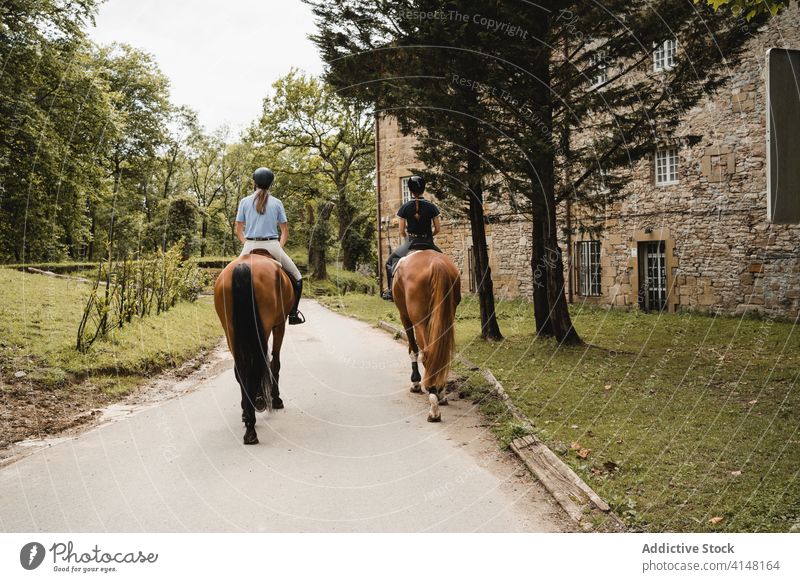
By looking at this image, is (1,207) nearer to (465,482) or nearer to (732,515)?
(465,482)

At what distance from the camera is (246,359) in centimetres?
510

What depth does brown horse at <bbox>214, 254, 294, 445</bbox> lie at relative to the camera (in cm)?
505

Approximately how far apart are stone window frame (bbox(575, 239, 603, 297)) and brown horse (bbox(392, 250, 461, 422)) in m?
13.0

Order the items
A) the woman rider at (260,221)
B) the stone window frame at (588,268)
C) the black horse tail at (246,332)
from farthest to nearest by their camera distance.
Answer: the stone window frame at (588,268) < the woman rider at (260,221) < the black horse tail at (246,332)

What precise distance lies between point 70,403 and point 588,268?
52.2 feet

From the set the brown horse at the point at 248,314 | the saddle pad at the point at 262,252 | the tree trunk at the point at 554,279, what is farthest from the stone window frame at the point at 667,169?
the brown horse at the point at 248,314

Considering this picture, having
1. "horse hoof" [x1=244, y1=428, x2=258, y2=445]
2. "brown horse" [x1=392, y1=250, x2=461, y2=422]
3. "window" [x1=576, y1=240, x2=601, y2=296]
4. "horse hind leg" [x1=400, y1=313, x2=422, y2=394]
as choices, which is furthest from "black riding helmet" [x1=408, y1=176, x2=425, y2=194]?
"window" [x1=576, y1=240, x2=601, y2=296]

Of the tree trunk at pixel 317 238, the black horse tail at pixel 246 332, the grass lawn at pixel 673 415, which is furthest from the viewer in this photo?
the tree trunk at pixel 317 238

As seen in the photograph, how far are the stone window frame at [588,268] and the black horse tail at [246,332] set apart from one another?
14915mm

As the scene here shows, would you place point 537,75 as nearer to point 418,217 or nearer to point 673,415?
point 418,217

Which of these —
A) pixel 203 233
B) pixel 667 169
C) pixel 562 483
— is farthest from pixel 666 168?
pixel 562 483

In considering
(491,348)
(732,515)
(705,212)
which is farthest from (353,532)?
(705,212)

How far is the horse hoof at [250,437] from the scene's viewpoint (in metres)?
5.11

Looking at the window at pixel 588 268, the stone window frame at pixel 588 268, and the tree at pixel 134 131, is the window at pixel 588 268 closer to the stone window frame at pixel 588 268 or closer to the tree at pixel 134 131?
the stone window frame at pixel 588 268
